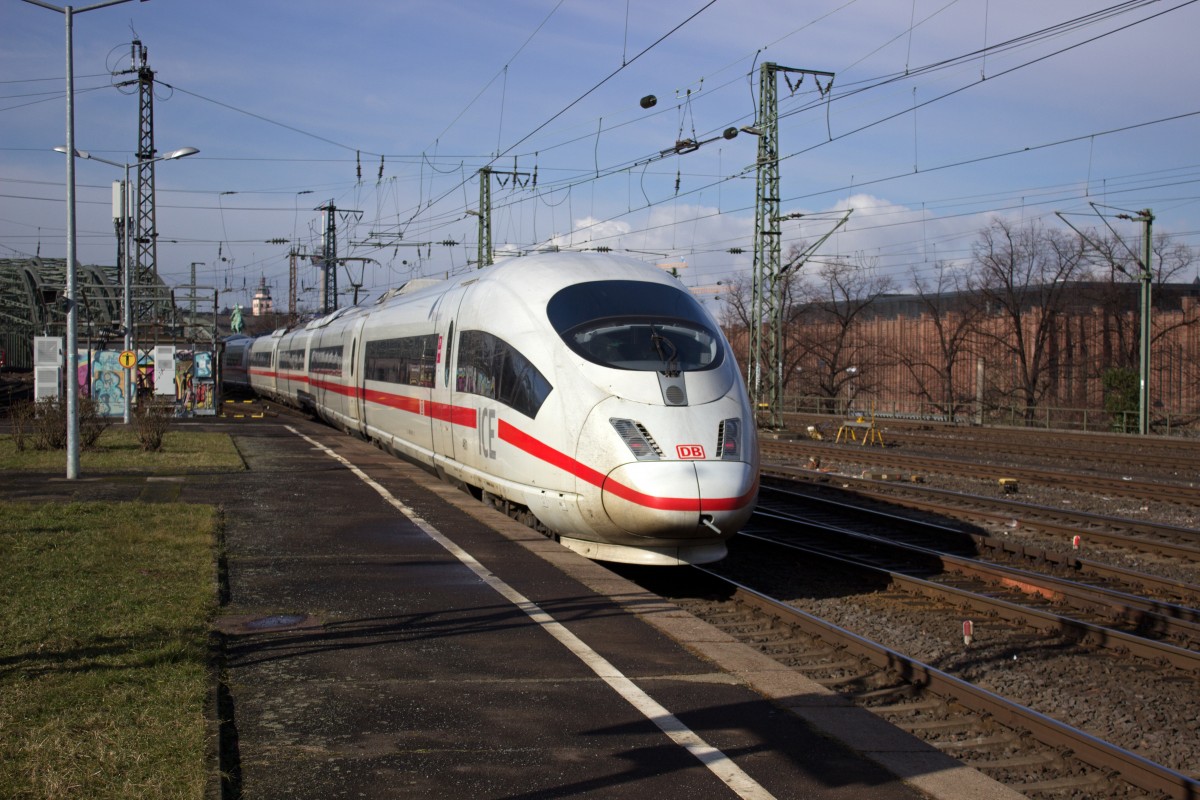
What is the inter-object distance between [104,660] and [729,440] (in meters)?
5.84

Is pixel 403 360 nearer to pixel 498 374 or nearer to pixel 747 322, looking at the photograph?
pixel 498 374

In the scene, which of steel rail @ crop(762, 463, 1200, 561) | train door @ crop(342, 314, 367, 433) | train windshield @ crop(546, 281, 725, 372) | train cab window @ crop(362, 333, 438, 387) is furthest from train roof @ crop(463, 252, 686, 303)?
train door @ crop(342, 314, 367, 433)

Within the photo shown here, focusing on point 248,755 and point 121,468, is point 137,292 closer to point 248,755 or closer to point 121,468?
point 121,468

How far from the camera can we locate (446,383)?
1514cm

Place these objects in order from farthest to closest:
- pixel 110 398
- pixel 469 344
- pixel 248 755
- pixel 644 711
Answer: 1. pixel 110 398
2. pixel 469 344
3. pixel 644 711
4. pixel 248 755

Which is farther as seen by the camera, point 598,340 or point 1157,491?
point 1157,491

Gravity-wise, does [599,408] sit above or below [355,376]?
below

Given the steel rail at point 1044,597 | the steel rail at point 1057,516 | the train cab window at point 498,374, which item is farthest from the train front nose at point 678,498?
the steel rail at point 1057,516

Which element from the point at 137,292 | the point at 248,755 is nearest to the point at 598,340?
the point at 248,755

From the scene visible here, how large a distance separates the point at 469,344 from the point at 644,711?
8.43 metres

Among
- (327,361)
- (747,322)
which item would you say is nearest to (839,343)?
(747,322)

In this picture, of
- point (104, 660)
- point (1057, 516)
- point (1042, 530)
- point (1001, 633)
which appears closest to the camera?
point (104, 660)

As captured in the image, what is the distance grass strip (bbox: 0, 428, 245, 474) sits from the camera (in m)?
18.9

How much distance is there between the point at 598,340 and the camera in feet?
36.5
